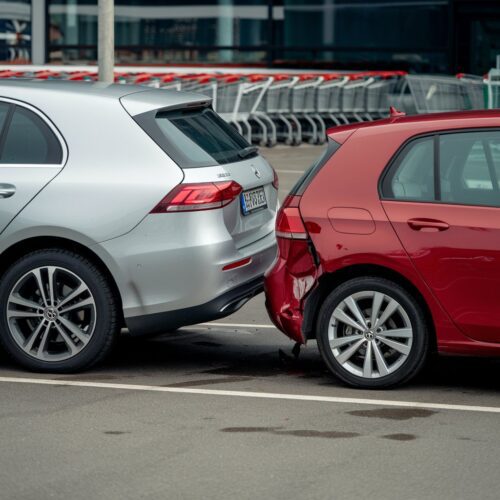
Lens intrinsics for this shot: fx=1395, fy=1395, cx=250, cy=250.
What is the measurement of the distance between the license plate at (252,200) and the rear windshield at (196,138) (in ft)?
0.69

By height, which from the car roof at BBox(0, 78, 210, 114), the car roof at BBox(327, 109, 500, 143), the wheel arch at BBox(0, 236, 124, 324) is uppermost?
the car roof at BBox(0, 78, 210, 114)

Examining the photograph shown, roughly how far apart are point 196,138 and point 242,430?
2047mm

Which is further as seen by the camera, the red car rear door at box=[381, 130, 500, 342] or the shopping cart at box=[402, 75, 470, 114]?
the shopping cart at box=[402, 75, 470, 114]

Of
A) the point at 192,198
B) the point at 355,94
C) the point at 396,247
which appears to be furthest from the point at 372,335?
the point at 355,94

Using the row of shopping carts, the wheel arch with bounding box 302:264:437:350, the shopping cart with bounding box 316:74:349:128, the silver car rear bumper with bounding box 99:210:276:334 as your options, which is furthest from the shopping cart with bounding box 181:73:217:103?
the wheel arch with bounding box 302:264:437:350

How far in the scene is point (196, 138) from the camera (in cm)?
779

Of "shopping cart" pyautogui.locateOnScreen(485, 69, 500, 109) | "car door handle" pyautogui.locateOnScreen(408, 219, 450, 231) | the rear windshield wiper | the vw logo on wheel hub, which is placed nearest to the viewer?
"car door handle" pyautogui.locateOnScreen(408, 219, 450, 231)

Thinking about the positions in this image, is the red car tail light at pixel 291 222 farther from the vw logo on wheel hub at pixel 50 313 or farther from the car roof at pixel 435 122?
the vw logo on wheel hub at pixel 50 313

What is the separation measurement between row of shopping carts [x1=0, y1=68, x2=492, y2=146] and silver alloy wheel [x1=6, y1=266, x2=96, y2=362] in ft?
42.3

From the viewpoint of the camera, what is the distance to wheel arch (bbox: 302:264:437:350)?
280 inches

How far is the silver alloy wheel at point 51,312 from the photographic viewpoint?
7555 millimetres

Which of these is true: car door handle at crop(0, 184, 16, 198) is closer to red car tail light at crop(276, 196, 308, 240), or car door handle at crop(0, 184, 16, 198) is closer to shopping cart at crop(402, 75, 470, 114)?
red car tail light at crop(276, 196, 308, 240)

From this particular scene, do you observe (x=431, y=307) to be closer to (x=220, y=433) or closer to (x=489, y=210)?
(x=489, y=210)

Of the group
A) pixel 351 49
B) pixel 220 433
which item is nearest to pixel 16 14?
pixel 351 49
